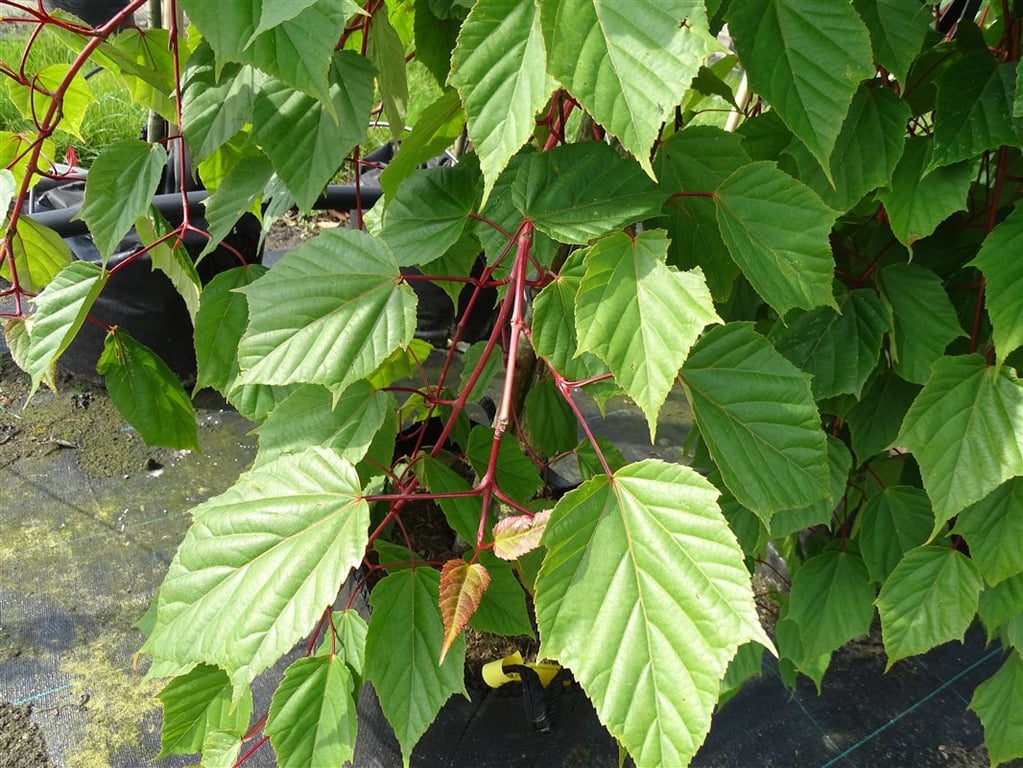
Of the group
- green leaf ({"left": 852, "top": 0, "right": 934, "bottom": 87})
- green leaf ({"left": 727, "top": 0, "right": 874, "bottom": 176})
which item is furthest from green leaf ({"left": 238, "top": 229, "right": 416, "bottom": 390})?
green leaf ({"left": 852, "top": 0, "right": 934, "bottom": 87})

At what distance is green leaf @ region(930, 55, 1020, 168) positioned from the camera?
2.40 feet

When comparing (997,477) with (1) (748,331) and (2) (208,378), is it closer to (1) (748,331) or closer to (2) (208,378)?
(1) (748,331)

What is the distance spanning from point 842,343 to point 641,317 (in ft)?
1.28

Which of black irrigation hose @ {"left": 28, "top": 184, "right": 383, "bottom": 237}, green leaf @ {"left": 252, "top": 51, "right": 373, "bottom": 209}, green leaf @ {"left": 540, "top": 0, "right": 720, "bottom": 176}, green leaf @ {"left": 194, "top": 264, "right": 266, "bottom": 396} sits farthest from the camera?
black irrigation hose @ {"left": 28, "top": 184, "right": 383, "bottom": 237}

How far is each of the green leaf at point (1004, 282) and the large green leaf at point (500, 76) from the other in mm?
485

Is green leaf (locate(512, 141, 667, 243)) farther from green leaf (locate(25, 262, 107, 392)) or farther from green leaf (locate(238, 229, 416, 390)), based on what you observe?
green leaf (locate(25, 262, 107, 392))

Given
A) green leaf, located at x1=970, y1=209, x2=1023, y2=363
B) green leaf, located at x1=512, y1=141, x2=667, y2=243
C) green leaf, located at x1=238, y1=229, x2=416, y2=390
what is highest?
green leaf, located at x1=970, y1=209, x2=1023, y2=363

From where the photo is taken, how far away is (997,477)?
30.2 inches

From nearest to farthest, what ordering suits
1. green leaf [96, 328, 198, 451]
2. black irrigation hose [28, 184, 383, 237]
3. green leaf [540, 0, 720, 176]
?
green leaf [540, 0, 720, 176], green leaf [96, 328, 198, 451], black irrigation hose [28, 184, 383, 237]

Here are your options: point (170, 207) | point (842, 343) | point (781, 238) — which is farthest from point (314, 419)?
point (170, 207)

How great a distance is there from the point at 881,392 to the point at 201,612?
2.56 ft

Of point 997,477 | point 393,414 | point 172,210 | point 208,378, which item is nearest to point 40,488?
point 172,210

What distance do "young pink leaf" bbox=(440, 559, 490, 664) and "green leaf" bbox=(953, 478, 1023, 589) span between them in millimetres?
556

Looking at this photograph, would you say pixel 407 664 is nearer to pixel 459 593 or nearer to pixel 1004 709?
pixel 459 593
